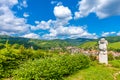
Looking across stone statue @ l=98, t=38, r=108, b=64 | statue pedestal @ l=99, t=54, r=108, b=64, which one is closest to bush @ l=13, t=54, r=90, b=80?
stone statue @ l=98, t=38, r=108, b=64

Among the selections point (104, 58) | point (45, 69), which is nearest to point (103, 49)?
point (104, 58)

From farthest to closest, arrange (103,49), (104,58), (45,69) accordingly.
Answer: (104,58)
(103,49)
(45,69)

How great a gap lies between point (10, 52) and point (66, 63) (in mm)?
6544

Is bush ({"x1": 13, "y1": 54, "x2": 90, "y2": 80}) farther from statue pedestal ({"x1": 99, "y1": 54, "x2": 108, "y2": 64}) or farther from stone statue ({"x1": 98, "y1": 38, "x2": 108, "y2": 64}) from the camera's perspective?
statue pedestal ({"x1": 99, "y1": 54, "x2": 108, "y2": 64})

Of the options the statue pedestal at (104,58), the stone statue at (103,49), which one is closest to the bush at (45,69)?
the stone statue at (103,49)

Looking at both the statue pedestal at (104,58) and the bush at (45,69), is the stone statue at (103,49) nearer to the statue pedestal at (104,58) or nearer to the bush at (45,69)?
the statue pedestal at (104,58)

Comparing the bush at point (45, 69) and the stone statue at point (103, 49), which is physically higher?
the stone statue at point (103, 49)

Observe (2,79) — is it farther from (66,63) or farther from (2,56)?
(66,63)

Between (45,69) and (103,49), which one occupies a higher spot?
(103,49)

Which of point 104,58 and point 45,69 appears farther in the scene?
point 104,58

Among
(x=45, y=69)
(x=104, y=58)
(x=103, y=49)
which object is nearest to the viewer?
(x=45, y=69)

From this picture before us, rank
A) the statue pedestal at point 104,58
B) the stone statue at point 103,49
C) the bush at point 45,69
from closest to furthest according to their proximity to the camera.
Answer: the bush at point 45,69 → the stone statue at point 103,49 → the statue pedestal at point 104,58

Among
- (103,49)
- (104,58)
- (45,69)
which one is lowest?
(45,69)

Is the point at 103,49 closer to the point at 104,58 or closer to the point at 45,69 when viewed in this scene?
the point at 104,58
